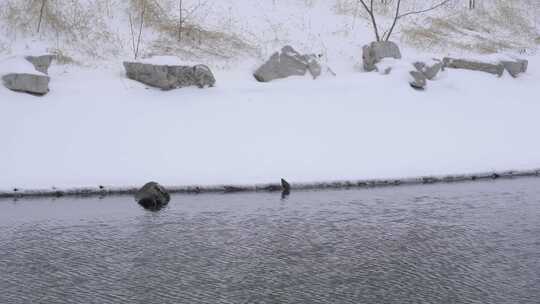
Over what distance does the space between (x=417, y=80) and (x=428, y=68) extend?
152 centimetres

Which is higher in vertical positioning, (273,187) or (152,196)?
(273,187)

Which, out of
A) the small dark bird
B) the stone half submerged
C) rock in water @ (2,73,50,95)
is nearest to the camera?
the stone half submerged

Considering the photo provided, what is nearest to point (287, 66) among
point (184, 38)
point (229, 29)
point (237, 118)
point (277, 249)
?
point (237, 118)

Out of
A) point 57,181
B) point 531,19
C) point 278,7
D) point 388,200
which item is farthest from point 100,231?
point 531,19

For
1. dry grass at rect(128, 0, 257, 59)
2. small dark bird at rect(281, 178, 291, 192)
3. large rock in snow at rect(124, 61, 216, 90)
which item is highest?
dry grass at rect(128, 0, 257, 59)

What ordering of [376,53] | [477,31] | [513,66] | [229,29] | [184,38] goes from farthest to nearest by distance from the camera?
1. [477,31]
2. [229,29]
3. [513,66]
4. [184,38]
5. [376,53]

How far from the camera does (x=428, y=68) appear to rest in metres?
36.4

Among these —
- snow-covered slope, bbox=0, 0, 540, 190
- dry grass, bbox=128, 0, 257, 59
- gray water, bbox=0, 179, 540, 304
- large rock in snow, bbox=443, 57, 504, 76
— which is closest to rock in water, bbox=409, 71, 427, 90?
snow-covered slope, bbox=0, 0, 540, 190

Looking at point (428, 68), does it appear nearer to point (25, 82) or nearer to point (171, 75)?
point (171, 75)

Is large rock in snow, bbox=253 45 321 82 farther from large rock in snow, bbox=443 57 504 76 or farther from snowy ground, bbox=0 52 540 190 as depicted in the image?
large rock in snow, bbox=443 57 504 76

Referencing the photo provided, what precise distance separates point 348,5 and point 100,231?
30.6 metres

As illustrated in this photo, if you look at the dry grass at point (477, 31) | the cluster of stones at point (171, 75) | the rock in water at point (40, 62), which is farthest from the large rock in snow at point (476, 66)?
the rock in water at point (40, 62)

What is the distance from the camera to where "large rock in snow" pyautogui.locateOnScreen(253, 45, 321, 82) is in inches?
1343

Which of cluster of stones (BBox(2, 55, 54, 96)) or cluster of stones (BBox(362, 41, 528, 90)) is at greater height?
cluster of stones (BBox(362, 41, 528, 90))
